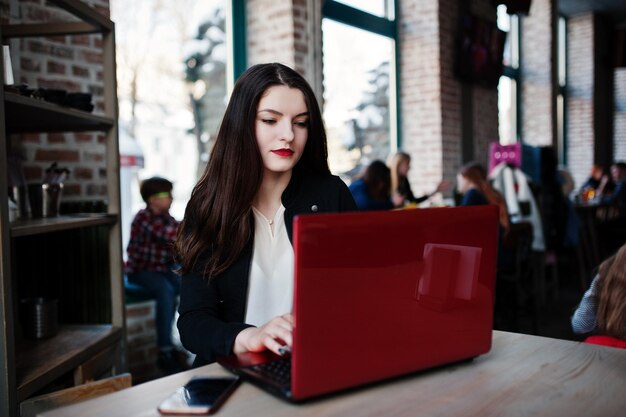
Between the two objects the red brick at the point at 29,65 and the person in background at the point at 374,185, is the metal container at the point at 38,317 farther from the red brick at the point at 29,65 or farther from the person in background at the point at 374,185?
the person in background at the point at 374,185

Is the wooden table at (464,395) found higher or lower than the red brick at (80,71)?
lower

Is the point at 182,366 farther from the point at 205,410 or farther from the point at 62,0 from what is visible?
the point at 205,410

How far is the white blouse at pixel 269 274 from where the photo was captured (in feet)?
4.62

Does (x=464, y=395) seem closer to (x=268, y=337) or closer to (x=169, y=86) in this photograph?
(x=268, y=337)

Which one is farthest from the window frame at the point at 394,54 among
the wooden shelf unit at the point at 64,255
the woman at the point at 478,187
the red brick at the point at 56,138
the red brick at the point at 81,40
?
the wooden shelf unit at the point at 64,255

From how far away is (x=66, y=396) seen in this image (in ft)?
4.68

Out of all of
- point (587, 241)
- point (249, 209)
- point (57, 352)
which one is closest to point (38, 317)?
point (57, 352)

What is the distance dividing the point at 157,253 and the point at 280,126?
242cm

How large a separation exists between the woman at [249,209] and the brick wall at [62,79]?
148 centimetres

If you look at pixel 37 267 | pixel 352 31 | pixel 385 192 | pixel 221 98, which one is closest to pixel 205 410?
pixel 37 267

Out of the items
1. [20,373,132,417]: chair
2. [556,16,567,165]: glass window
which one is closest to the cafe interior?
[20,373,132,417]: chair

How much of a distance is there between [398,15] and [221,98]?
101 inches

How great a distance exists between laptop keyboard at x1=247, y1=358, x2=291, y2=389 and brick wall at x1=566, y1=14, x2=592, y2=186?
10.00 meters

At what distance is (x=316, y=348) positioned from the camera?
0.83m
